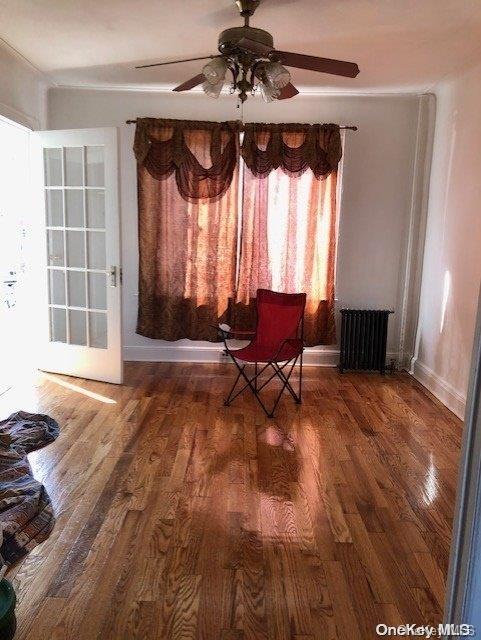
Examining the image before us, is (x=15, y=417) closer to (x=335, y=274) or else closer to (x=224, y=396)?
(x=224, y=396)

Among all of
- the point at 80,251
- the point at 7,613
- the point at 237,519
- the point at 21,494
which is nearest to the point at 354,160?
the point at 80,251

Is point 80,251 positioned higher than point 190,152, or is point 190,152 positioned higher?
point 190,152

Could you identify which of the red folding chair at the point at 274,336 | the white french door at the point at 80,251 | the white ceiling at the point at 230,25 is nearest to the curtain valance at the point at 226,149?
the white ceiling at the point at 230,25

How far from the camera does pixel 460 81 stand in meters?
4.06

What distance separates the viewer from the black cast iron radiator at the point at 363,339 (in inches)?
193

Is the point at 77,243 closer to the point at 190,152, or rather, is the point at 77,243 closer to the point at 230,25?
the point at 190,152

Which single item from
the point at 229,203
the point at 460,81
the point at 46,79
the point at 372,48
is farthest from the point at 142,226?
the point at 460,81

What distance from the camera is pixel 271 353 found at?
4.04 metres

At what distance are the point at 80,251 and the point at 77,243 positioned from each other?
8 centimetres

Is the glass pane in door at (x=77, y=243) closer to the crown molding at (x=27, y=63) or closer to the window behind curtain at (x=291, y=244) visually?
the crown molding at (x=27, y=63)

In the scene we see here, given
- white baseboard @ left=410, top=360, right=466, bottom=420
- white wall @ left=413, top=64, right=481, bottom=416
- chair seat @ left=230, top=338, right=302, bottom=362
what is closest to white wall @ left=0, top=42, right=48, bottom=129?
chair seat @ left=230, top=338, right=302, bottom=362

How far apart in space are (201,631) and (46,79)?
15.1 feet

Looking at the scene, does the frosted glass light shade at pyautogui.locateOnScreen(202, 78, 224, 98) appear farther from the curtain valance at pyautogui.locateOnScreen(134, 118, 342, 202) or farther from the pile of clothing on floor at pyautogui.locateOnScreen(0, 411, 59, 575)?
the pile of clothing on floor at pyautogui.locateOnScreen(0, 411, 59, 575)
